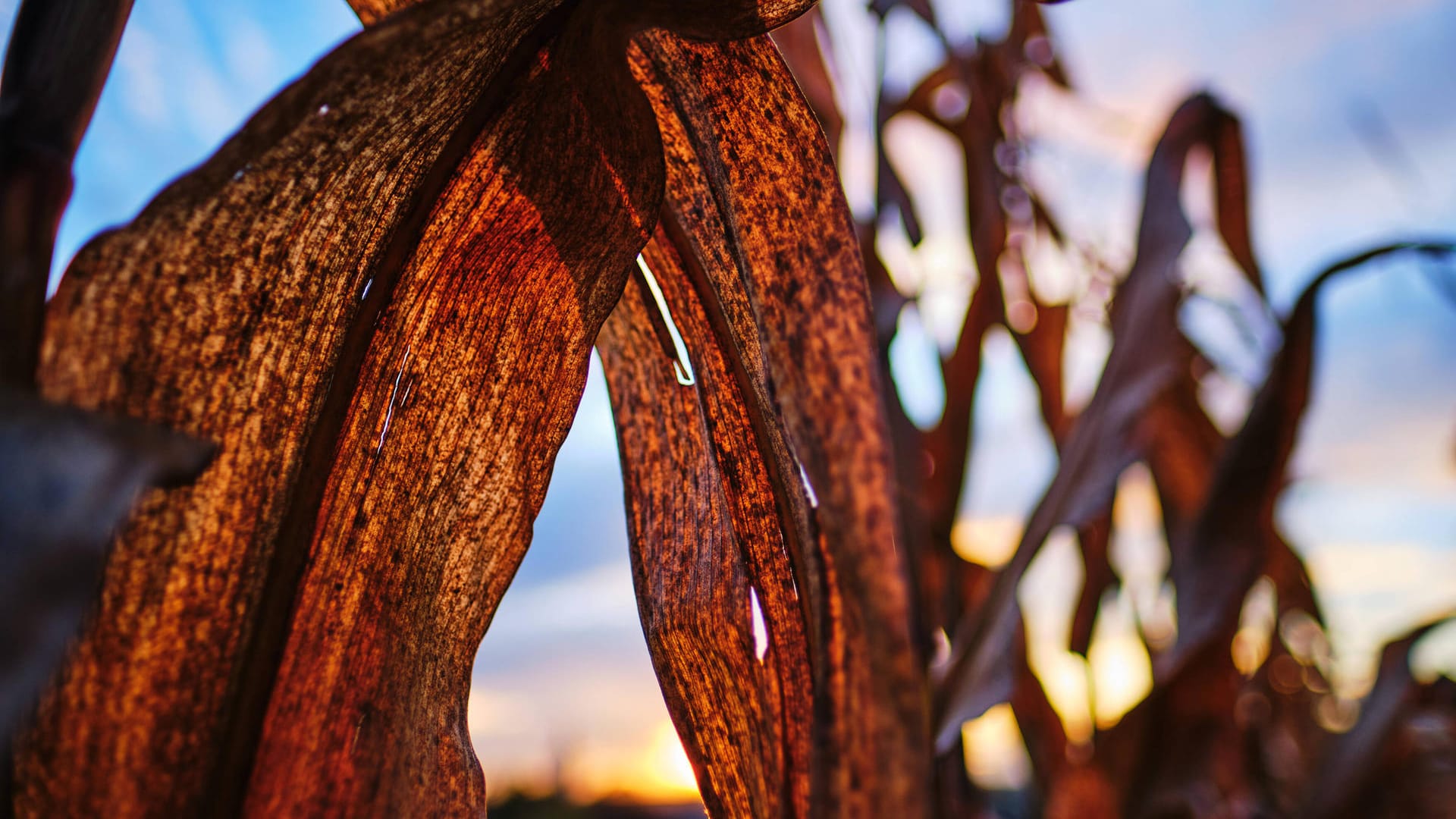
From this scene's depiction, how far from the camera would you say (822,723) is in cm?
21

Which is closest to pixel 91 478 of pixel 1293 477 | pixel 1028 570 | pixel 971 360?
pixel 1028 570

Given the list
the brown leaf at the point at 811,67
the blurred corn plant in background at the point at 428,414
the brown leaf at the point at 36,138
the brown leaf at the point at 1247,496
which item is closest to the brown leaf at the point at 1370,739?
the brown leaf at the point at 1247,496

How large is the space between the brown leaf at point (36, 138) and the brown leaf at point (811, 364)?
0.56ft

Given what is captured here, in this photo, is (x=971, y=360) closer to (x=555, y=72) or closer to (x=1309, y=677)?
(x=555, y=72)

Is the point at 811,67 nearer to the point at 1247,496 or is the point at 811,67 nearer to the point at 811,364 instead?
the point at 1247,496

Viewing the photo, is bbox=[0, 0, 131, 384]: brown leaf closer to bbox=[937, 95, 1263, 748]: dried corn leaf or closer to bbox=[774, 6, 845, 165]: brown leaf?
bbox=[937, 95, 1263, 748]: dried corn leaf

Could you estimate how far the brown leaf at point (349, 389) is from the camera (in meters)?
0.23

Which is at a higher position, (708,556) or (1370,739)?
(708,556)

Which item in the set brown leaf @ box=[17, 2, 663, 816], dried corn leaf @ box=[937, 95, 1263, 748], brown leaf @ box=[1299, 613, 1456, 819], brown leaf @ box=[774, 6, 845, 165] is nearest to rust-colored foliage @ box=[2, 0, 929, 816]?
brown leaf @ box=[17, 2, 663, 816]

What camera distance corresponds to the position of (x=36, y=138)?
0.69 ft

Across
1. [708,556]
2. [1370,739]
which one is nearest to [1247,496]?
[1370,739]

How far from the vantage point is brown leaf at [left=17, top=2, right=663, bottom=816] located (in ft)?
0.75

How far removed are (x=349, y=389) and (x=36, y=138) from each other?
0.37ft

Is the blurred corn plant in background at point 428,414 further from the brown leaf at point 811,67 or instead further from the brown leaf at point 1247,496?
the brown leaf at point 811,67
